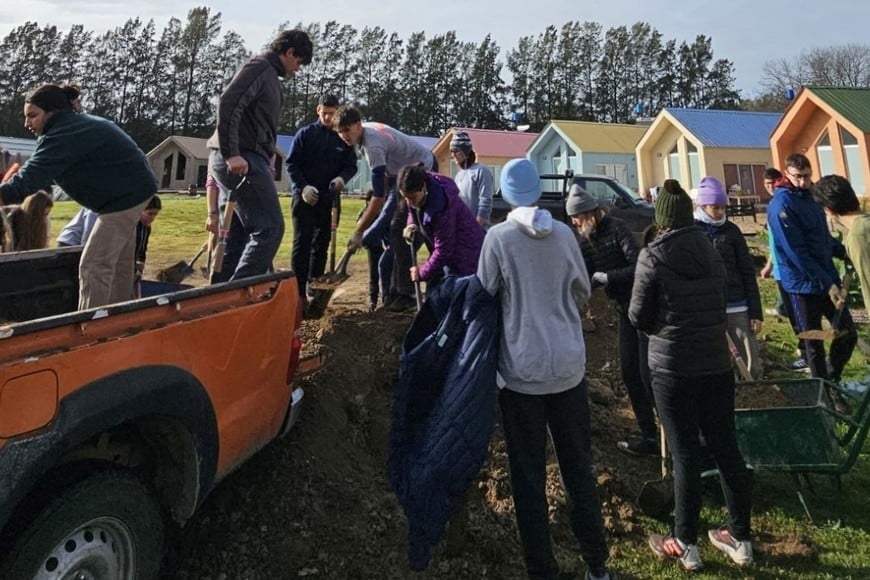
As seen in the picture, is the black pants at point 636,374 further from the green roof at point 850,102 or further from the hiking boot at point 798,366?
the green roof at point 850,102

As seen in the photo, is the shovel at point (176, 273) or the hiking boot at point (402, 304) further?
the shovel at point (176, 273)

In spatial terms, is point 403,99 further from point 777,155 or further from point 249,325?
point 249,325

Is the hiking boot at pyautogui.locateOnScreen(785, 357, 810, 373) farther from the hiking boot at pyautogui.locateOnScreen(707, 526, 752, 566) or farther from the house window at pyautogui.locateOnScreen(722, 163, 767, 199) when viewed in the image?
the house window at pyautogui.locateOnScreen(722, 163, 767, 199)

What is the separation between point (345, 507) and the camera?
133 inches

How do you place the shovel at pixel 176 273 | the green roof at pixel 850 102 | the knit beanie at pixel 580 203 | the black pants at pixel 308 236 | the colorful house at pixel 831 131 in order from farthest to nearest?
the colorful house at pixel 831 131
the green roof at pixel 850 102
the shovel at pixel 176 273
the black pants at pixel 308 236
the knit beanie at pixel 580 203

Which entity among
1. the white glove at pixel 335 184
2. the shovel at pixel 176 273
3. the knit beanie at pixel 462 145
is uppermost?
the knit beanie at pixel 462 145

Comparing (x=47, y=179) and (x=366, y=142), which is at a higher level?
(x=366, y=142)

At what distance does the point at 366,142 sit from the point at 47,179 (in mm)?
2627

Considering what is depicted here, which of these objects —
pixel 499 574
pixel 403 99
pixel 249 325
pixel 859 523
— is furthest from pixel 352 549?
pixel 403 99

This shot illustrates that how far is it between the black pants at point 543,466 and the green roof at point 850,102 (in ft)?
80.7

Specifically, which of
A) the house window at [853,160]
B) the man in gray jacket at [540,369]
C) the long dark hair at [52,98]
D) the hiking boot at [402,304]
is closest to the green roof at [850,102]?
the house window at [853,160]

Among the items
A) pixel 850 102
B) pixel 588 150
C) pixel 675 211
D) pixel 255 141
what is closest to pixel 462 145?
pixel 255 141

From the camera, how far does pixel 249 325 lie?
9.04 feet

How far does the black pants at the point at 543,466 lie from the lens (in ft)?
9.23
